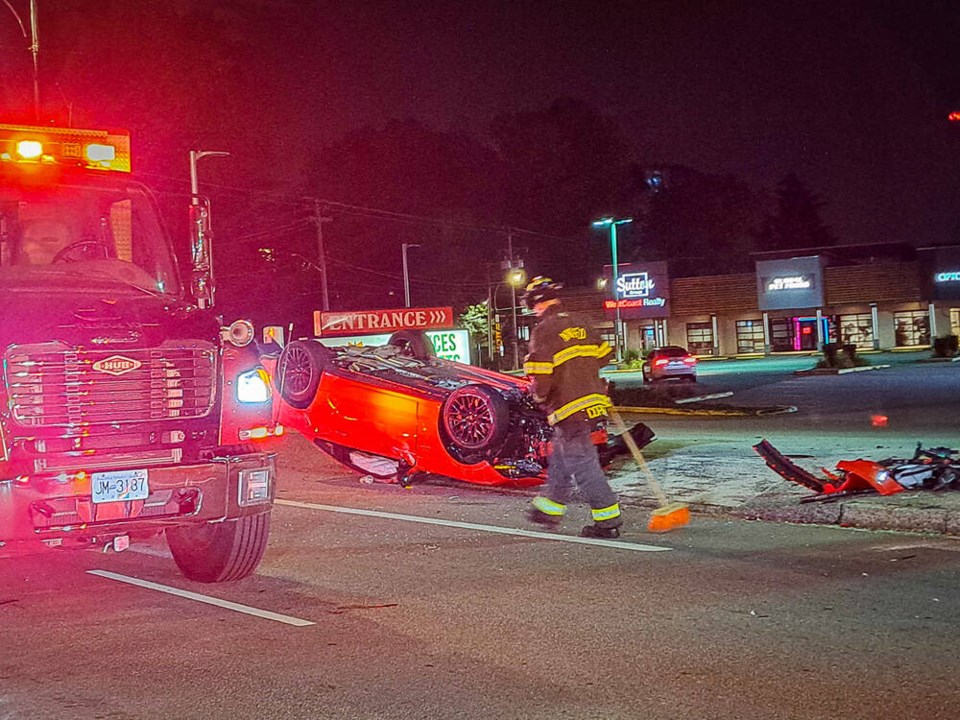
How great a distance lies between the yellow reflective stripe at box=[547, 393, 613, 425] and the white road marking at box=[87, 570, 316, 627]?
3072 mm

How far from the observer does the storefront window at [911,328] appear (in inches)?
2670

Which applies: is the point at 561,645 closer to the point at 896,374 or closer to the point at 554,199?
the point at 896,374

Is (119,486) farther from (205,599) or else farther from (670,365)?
(670,365)

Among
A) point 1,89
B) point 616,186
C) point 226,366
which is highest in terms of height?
point 616,186

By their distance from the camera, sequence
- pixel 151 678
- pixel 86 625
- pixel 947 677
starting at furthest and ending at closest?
pixel 86 625 < pixel 151 678 < pixel 947 677

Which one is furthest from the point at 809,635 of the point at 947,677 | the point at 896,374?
the point at 896,374

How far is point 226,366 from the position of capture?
Answer: 7109mm

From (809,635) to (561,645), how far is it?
1.29 meters

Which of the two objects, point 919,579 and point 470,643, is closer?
point 470,643

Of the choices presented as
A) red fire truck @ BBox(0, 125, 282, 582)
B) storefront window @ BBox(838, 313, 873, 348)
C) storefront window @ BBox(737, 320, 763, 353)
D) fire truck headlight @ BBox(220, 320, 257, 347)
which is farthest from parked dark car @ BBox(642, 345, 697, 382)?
storefront window @ BBox(737, 320, 763, 353)

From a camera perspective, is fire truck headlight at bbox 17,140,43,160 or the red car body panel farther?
the red car body panel

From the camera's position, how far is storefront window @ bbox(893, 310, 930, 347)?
67.8 m

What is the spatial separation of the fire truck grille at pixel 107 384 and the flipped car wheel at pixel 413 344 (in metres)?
6.33

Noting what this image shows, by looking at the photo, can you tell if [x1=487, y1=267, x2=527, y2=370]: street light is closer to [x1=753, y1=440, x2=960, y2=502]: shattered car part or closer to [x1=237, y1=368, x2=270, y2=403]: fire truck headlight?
[x1=753, y1=440, x2=960, y2=502]: shattered car part
